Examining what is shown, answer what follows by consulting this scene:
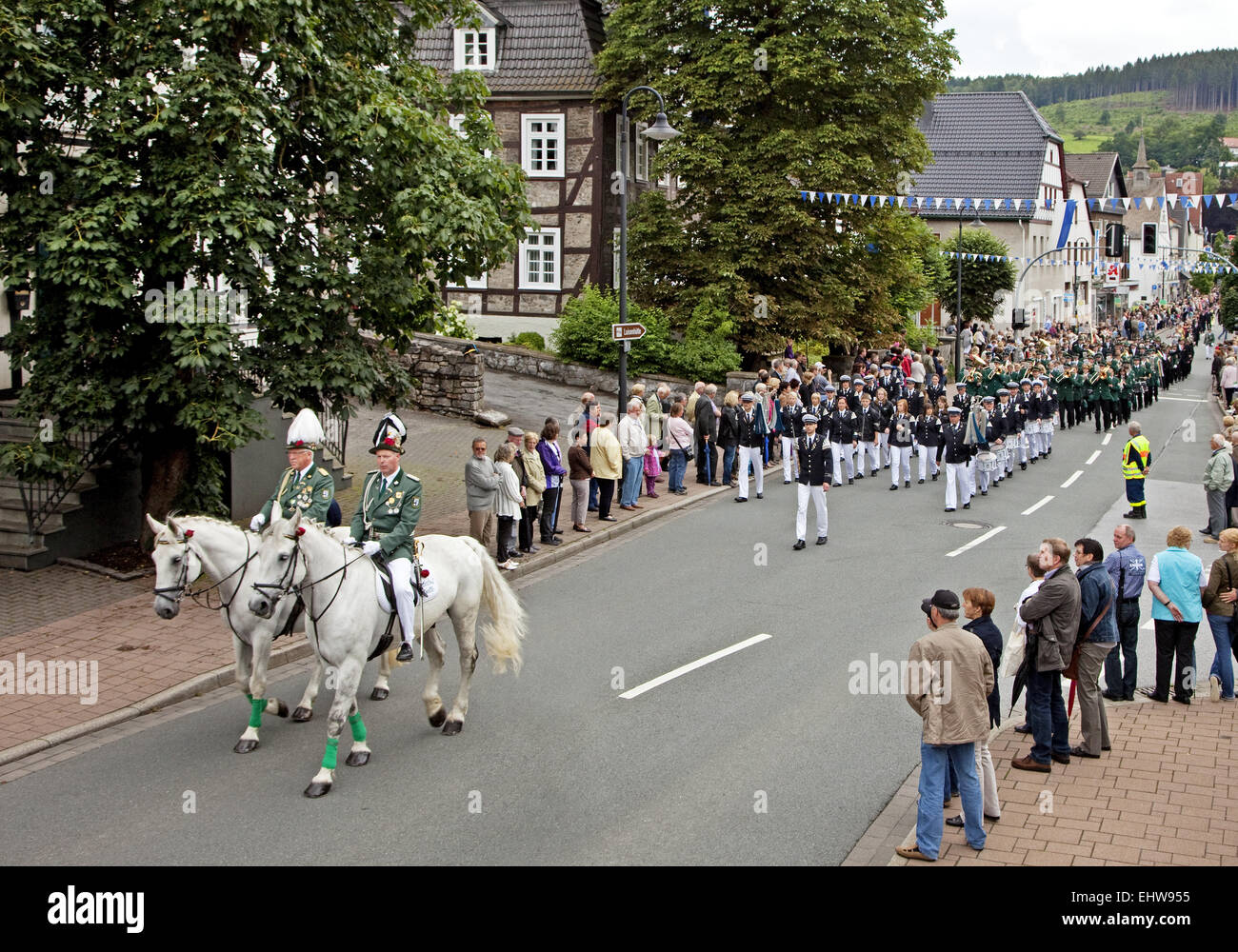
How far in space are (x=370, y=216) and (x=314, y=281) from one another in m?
1.43

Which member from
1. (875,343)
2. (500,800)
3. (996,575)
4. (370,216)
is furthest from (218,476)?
(875,343)

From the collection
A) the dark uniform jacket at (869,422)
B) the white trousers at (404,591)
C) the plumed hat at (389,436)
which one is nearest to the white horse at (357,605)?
the white trousers at (404,591)

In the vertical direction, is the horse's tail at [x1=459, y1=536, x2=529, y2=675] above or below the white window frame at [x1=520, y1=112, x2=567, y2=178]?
below

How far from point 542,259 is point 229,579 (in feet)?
93.8

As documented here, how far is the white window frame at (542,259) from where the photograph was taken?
37469 millimetres

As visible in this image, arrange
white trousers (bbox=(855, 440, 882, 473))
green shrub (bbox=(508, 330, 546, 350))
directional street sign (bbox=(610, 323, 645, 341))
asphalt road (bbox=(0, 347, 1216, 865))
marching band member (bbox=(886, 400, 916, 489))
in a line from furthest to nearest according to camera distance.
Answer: green shrub (bbox=(508, 330, 546, 350)) < white trousers (bbox=(855, 440, 882, 473)) < marching band member (bbox=(886, 400, 916, 489)) < directional street sign (bbox=(610, 323, 645, 341)) < asphalt road (bbox=(0, 347, 1216, 865))

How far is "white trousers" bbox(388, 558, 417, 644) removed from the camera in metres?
10.1

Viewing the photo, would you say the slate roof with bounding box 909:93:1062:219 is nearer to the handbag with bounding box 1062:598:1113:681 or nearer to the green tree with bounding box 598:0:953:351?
the green tree with bounding box 598:0:953:351

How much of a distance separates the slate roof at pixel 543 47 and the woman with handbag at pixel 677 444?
55.8 feet

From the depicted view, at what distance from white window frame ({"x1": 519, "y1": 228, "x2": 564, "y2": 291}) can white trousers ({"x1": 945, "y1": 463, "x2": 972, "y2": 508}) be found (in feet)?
60.2

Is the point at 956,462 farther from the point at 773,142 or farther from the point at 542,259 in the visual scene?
the point at 542,259

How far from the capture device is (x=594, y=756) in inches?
400

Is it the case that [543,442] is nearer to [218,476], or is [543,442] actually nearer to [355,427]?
[218,476]

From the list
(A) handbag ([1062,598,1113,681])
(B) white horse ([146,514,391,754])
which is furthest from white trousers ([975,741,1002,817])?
(B) white horse ([146,514,391,754])
